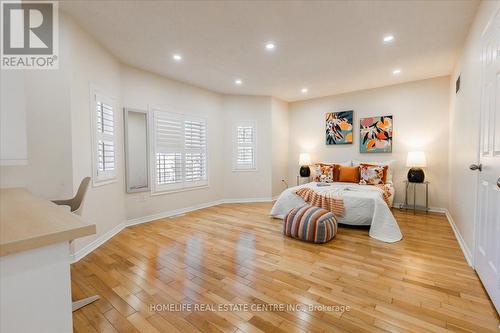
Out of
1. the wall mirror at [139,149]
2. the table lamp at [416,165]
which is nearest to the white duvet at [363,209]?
the table lamp at [416,165]

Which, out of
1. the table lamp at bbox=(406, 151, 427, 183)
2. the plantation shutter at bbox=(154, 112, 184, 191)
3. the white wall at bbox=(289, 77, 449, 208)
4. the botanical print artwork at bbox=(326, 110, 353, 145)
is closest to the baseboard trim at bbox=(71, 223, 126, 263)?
the plantation shutter at bbox=(154, 112, 184, 191)

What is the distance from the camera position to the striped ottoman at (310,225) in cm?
286

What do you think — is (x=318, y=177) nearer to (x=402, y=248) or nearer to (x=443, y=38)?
(x=402, y=248)

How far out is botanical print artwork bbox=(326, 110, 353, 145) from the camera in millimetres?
5316

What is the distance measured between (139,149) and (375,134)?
486cm

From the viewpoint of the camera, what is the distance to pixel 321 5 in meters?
2.28

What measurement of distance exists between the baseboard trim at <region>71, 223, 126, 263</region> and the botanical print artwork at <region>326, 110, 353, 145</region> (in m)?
4.77

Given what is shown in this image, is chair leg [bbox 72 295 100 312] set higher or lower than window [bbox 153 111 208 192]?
lower

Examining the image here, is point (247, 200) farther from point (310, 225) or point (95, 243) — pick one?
point (95, 243)

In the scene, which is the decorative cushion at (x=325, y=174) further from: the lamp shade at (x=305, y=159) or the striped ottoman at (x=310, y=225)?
the striped ottoman at (x=310, y=225)

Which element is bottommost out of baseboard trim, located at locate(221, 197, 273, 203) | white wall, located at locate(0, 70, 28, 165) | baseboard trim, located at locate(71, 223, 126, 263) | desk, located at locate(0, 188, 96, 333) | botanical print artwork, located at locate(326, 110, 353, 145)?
baseboard trim, located at locate(71, 223, 126, 263)

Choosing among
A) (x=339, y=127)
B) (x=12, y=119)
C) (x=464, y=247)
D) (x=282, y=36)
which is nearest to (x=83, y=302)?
(x=12, y=119)

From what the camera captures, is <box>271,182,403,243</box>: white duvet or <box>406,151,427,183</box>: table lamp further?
<box>406,151,427,183</box>: table lamp

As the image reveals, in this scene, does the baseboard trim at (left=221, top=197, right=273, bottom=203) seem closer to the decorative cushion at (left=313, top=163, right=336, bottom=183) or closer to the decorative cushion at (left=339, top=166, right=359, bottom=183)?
the decorative cushion at (left=313, top=163, right=336, bottom=183)
